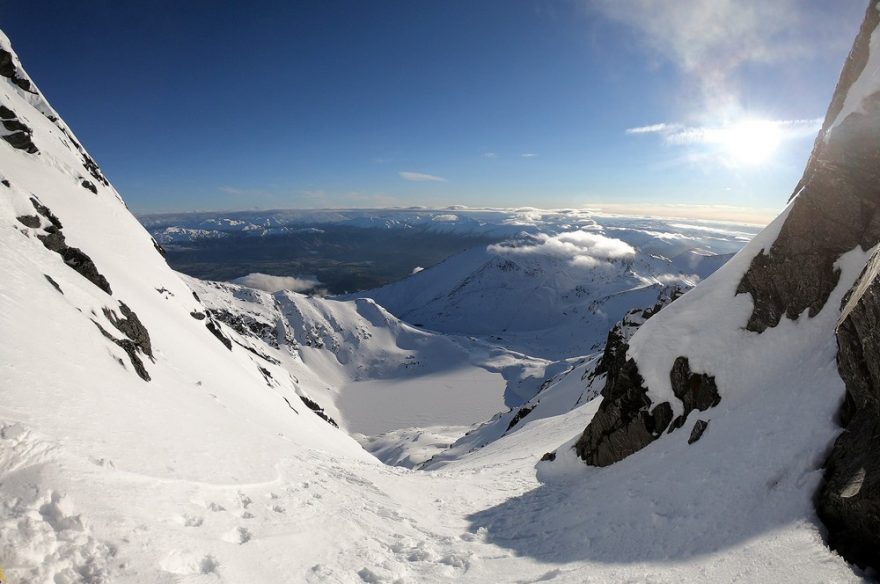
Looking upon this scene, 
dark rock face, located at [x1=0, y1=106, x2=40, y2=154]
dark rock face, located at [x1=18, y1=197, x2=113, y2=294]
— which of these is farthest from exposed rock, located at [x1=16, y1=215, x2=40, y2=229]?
dark rock face, located at [x1=0, y1=106, x2=40, y2=154]

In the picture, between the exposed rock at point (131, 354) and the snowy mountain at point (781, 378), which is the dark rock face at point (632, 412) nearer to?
the snowy mountain at point (781, 378)

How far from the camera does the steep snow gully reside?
8.23 metres

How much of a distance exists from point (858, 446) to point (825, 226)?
11.6 m

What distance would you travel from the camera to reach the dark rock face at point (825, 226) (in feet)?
52.1

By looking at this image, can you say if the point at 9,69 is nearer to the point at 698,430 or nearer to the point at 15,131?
the point at 15,131

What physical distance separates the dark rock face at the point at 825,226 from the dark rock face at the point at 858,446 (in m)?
4.85

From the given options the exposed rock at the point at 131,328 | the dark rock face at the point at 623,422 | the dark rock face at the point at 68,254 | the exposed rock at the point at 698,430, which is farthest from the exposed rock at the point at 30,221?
the exposed rock at the point at 698,430

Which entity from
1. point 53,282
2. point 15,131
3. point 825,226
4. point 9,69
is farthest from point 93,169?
point 825,226

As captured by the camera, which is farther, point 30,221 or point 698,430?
point 30,221

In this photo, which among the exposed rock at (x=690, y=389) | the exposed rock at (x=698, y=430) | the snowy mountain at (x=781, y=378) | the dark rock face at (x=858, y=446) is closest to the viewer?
the dark rock face at (x=858, y=446)

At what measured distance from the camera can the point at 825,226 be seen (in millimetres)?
16969

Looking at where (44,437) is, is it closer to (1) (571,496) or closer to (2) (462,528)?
(2) (462,528)

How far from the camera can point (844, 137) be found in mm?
16797

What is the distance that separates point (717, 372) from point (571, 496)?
8.55m
